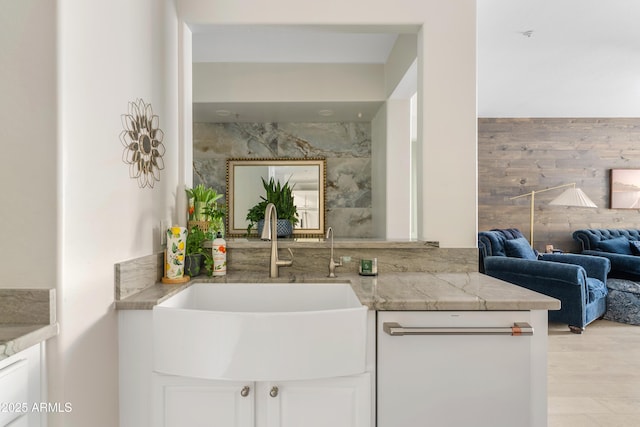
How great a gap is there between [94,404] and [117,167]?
2.51 feet

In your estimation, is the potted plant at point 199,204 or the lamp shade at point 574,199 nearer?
the potted plant at point 199,204

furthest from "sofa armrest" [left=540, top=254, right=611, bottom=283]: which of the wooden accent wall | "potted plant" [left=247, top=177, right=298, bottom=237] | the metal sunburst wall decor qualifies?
the metal sunburst wall decor

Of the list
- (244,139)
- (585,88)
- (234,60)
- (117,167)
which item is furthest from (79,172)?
(585,88)

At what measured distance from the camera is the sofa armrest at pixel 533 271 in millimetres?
3398

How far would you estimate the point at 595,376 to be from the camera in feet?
8.43

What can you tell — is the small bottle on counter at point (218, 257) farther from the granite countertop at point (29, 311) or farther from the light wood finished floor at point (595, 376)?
the light wood finished floor at point (595, 376)

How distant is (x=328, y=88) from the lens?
3258mm

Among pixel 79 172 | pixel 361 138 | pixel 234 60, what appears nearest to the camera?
pixel 79 172

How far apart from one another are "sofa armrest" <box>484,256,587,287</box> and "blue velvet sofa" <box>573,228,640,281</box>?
0.96 metres

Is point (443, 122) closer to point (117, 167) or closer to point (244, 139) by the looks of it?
point (117, 167)

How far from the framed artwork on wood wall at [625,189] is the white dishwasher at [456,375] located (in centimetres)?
539

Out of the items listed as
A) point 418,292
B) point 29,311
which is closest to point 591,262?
point 418,292

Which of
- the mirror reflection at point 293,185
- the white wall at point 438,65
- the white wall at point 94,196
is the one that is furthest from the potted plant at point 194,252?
the mirror reflection at point 293,185

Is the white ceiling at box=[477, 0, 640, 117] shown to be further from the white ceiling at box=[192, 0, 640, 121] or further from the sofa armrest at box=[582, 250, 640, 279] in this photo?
the sofa armrest at box=[582, 250, 640, 279]
